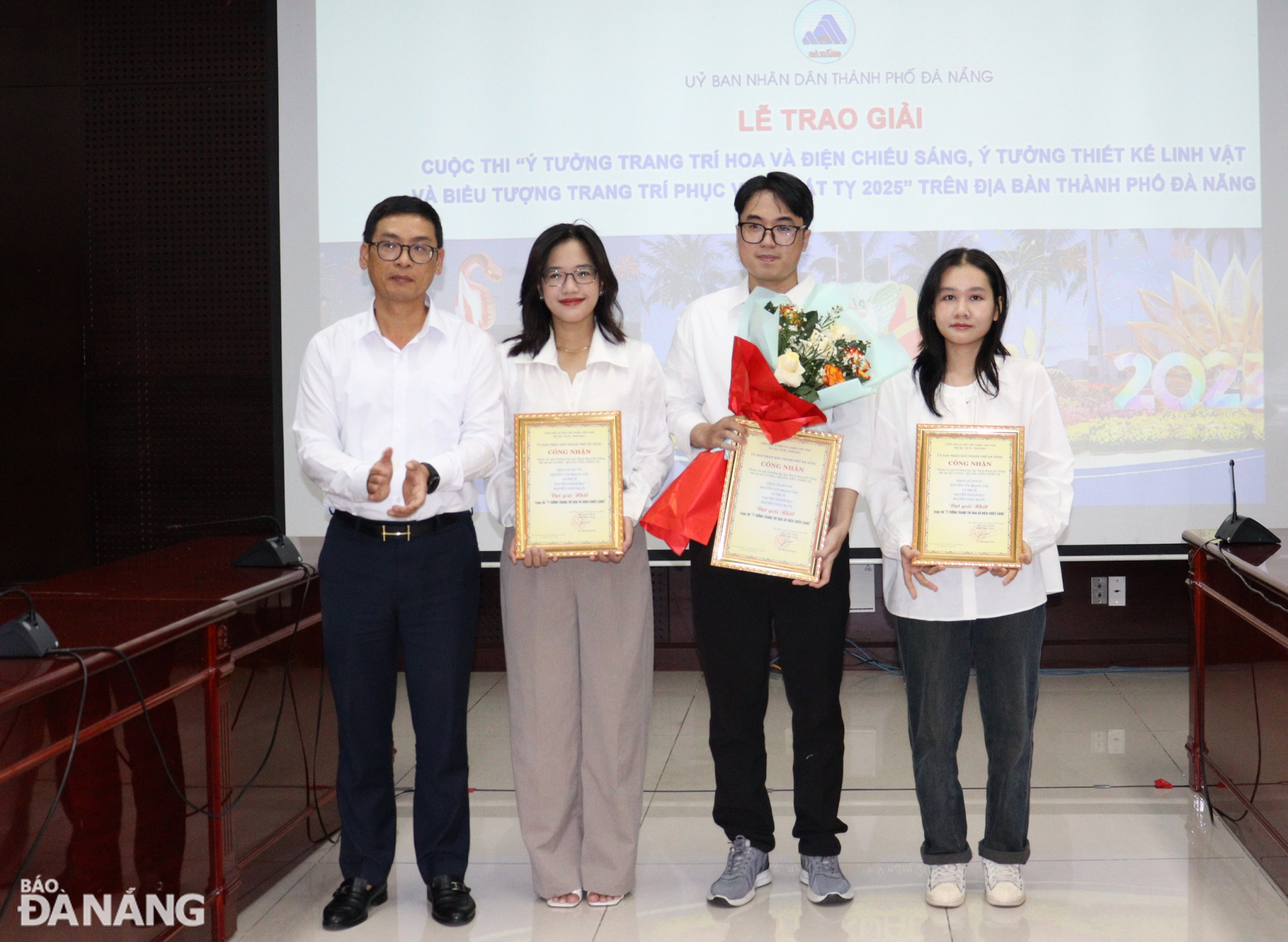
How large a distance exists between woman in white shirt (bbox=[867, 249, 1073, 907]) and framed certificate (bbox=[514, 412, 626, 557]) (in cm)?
65

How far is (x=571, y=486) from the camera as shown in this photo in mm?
2496

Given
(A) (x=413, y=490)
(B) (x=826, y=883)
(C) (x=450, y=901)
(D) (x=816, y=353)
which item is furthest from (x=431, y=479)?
(B) (x=826, y=883)

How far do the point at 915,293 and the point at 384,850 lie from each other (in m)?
3.06

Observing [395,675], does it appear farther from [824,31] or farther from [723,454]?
[824,31]

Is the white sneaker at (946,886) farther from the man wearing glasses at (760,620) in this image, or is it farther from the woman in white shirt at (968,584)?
the man wearing glasses at (760,620)

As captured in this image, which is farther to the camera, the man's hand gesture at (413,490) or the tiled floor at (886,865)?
the tiled floor at (886,865)

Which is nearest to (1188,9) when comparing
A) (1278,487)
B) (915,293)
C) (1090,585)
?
(915,293)

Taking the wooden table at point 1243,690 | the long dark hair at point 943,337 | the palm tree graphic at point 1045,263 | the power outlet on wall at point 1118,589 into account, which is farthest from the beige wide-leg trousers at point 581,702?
the power outlet on wall at point 1118,589

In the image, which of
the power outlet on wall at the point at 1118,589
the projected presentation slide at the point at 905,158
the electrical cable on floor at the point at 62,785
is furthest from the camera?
the power outlet on wall at the point at 1118,589

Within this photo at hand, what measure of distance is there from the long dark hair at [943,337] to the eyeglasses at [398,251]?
119cm

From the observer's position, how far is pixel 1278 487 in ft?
14.4

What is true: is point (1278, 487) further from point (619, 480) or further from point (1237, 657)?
point (619, 480)

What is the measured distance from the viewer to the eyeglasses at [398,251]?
253cm

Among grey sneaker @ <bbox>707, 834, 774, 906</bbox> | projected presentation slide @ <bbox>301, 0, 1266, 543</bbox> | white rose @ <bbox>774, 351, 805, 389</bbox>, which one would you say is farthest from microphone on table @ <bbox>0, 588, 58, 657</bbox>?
projected presentation slide @ <bbox>301, 0, 1266, 543</bbox>
